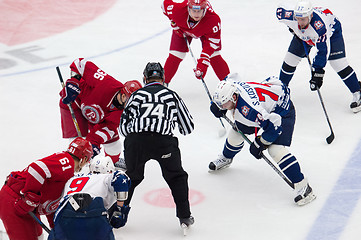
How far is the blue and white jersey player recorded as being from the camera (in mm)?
5168

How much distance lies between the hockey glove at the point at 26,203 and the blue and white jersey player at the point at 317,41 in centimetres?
269

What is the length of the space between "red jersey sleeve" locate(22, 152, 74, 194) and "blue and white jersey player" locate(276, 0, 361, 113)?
8.02 ft

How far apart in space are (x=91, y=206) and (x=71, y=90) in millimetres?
1484

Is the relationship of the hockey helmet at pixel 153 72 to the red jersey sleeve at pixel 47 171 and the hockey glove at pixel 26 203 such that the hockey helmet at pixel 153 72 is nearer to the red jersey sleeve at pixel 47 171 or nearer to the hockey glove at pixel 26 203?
the red jersey sleeve at pixel 47 171

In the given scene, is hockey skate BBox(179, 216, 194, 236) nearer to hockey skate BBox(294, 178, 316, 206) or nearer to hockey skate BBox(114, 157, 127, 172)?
hockey skate BBox(294, 178, 316, 206)

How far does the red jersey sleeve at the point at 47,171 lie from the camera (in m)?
3.38

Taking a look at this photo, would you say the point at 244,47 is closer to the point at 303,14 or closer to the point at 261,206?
the point at 303,14

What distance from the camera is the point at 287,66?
18.6 feet

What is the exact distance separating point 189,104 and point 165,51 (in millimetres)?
1410

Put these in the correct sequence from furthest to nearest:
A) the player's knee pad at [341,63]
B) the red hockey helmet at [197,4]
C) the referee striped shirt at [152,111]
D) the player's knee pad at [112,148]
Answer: the player's knee pad at [341,63], the red hockey helmet at [197,4], the player's knee pad at [112,148], the referee striped shirt at [152,111]

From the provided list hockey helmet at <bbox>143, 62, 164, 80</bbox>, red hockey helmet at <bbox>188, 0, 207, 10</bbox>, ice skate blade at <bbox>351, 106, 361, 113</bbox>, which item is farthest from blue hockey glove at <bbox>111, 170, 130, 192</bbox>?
ice skate blade at <bbox>351, 106, 361, 113</bbox>

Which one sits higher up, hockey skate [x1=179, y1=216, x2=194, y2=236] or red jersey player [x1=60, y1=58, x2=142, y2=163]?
red jersey player [x1=60, y1=58, x2=142, y2=163]

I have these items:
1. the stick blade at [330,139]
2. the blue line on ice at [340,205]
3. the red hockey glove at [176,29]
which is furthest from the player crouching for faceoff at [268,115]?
the red hockey glove at [176,29]

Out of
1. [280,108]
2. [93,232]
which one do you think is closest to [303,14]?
[280,108]
